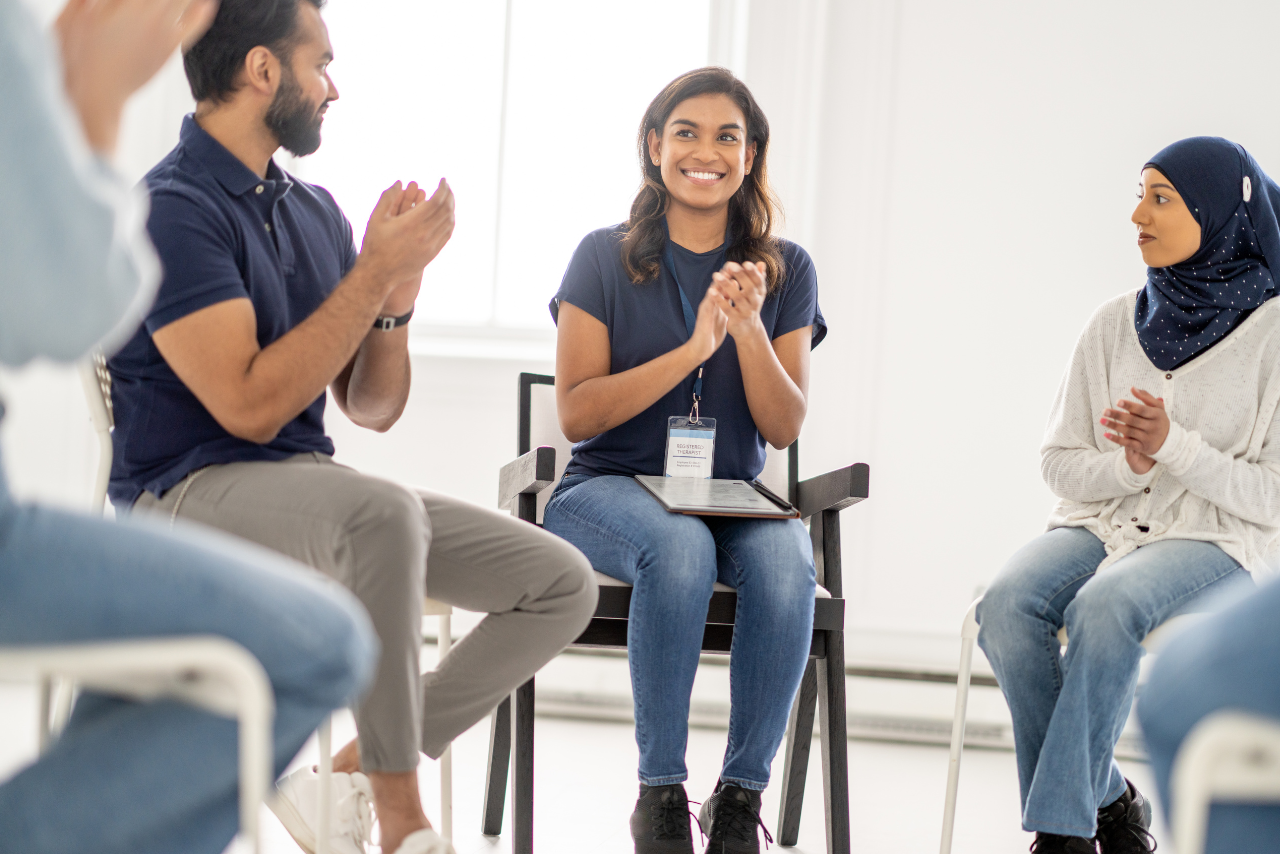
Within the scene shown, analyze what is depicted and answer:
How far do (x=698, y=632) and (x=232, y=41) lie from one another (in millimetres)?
1141

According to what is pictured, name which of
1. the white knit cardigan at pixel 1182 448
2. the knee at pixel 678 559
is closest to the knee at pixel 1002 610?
the white knit cardigan at pixel 1182 448

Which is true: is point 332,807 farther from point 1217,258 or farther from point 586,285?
point 1217,258

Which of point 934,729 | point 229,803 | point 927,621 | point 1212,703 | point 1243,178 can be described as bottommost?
point 934,729

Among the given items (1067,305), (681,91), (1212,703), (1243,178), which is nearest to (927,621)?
(1067,305)

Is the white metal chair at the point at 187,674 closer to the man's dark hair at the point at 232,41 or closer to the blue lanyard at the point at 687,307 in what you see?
the man's dark hair at the point at 232,41

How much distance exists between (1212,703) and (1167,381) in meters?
1.30

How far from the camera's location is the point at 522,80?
3246 millimetres

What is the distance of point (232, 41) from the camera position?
1549 mm

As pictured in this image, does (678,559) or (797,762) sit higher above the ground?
(678,559)

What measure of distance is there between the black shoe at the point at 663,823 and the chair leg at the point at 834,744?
0.30 metres

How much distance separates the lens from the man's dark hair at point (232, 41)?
1.55 m

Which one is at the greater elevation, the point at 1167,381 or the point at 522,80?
the point at 522,80

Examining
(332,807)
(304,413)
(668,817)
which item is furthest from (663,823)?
(304,413)

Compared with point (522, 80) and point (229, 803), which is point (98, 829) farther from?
point (522, 80)
